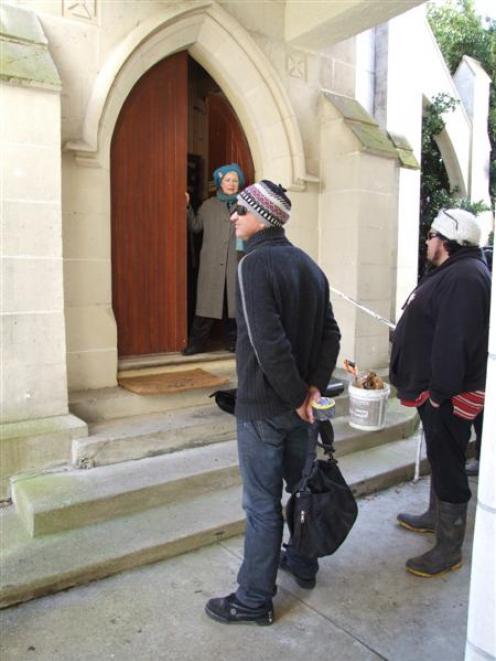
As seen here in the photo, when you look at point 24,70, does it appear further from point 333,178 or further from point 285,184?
point 333,178

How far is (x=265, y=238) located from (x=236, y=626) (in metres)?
1.69

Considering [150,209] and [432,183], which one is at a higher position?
[432,183]

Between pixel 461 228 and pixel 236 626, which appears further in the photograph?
pixel 461 228

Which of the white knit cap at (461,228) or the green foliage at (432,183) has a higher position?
the green foliage at (432,183)

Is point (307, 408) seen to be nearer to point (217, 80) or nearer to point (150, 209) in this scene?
point (150, 209)

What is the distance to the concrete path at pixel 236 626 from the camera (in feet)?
7.76

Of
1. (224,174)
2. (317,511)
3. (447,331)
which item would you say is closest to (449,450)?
(447,331)

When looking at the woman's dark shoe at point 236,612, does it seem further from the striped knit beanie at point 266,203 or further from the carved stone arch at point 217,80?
the carved stone arch at point 217,80

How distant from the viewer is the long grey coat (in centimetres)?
531

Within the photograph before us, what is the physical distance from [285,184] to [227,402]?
88.6 inches

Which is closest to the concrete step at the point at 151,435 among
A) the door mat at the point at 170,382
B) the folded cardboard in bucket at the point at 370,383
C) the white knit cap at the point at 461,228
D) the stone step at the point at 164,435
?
the stone step at the point at 164,435

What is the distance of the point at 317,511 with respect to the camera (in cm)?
246

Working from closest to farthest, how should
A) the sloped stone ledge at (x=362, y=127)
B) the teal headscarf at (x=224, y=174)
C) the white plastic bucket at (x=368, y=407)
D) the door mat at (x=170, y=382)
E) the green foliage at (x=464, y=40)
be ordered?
the door mat at (x=170, y=382) < the white plastic bucket at (x=368, y=407) < the teal headscarf at (x=224, y=174) < the sloped stone ledge at (x=362, y=127) < the green foliage at (x=464, y=40)

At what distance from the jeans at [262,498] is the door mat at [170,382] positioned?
1785 mm
